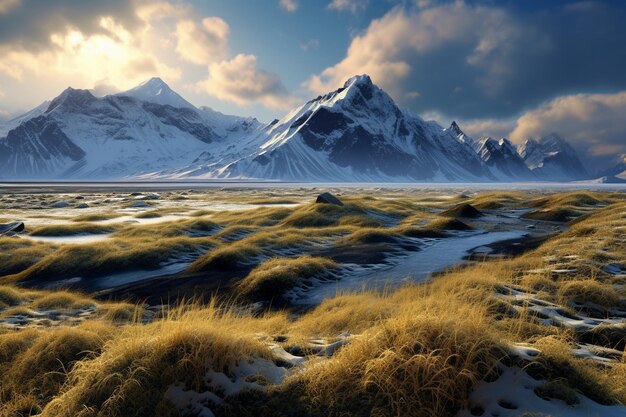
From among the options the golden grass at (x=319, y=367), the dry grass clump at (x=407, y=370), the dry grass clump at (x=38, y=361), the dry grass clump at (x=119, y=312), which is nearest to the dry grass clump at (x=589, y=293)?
the golden grass at (x=319, y=367)

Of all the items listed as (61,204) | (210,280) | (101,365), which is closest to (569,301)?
(101,365)

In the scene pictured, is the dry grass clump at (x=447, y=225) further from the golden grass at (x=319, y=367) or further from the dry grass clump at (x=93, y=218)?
the dry grass clump at (x=93, y=218)

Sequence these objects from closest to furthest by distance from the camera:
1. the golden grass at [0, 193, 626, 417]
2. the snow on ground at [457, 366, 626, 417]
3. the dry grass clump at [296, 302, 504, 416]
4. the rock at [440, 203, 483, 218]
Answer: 1. the snow on ground at [457, 366, 626, 417]
2. the dry grass clump at [296, 302, 504, 416]
3. the golden grass at [0, 193, 626, 417]
4. the rock at [440, 203, 483, 218]

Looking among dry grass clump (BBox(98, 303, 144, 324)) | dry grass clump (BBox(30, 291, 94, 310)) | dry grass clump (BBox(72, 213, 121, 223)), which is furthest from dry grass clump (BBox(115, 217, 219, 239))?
dry grass clump (BBox(98, 303, 144, 324))

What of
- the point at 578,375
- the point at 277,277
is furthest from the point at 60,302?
the point at 578,375

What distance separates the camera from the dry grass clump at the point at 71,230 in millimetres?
32938

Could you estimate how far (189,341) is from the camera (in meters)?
6.15

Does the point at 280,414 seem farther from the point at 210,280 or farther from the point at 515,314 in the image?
the point at 210,280

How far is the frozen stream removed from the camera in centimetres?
1570

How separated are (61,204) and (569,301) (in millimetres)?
78060

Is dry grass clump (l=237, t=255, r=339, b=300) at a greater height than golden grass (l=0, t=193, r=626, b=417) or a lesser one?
lesser

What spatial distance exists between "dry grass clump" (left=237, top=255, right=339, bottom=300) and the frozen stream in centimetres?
100

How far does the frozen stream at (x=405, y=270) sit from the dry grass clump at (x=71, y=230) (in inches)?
1059

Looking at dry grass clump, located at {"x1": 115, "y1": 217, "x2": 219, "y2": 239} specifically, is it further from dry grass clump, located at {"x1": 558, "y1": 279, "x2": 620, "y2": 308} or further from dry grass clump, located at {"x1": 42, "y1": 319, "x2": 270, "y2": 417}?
dry grass clump, located at {"x1": 558, "y1": 279, "x2": 620, "y2": 308}
